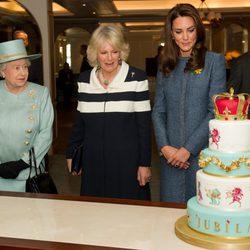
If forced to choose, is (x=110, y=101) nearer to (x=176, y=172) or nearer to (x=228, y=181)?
(x=176, y=172)

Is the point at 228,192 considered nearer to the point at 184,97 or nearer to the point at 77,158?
the point at 184,97

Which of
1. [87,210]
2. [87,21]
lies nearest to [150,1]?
[87,21]

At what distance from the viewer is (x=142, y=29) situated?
17828 mm

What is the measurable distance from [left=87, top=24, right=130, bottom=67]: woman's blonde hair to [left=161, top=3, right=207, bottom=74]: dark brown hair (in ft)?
0.78

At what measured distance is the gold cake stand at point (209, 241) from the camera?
69.7 inches

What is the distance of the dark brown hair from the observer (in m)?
2.75

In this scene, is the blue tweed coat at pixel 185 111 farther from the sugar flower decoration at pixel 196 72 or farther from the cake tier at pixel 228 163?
the cake tier at pixel 228 163

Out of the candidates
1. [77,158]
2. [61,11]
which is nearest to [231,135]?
[77,158]

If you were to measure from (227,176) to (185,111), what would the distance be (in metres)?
1.06

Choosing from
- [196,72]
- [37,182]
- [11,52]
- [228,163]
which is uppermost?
[11,52]

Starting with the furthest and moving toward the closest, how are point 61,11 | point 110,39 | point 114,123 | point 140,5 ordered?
1. point 61,11
2. point 140,5
3. point 114,123
4. point 110,39

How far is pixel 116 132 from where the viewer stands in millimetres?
2982

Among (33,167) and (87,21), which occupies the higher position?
(87,21)

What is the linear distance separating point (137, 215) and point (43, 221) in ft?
1.33
